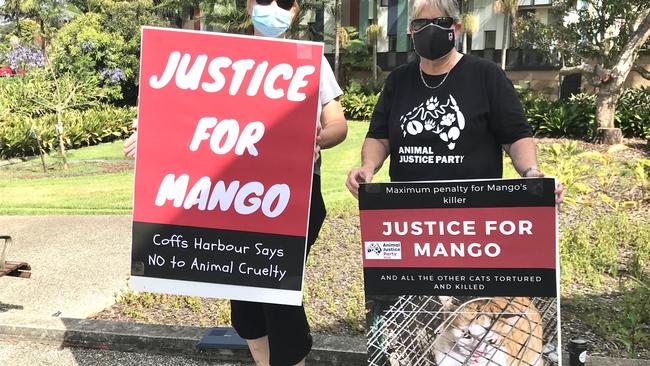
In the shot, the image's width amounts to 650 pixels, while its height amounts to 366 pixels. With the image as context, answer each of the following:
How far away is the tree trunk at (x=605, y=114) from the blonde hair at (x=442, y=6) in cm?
1243

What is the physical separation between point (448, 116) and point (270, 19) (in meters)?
0.88

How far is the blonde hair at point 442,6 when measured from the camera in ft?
7.72

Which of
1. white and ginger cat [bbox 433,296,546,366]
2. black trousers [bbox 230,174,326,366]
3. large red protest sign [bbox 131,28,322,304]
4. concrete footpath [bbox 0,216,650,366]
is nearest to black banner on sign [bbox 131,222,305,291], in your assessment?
large red protest sign [bbox 131,28,322,304]

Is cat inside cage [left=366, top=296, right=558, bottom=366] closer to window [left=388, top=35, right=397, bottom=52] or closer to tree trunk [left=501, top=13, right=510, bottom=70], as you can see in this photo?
tree trunk [left=501, top=13, right=510, bottom=70]

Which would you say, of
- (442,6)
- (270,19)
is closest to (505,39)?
(442,6)

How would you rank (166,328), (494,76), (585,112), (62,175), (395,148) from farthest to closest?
(585,112) → (62,175) → (166,328) → (395,148) → (494,76)

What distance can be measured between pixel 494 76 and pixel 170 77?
132 cm

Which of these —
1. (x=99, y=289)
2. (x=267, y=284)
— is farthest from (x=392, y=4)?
(x=267, y=284)

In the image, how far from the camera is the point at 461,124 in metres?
2.25

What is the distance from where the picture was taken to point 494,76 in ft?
7.39

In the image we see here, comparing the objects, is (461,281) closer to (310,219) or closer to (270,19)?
(310,219)

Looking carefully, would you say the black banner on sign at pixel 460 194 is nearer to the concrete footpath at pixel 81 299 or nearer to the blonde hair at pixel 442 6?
the blonde hair at pixel 442 6

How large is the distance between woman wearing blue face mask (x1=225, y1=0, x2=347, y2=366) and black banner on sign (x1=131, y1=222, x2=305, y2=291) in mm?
161

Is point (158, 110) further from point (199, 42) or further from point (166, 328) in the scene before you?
point (166, 328)
